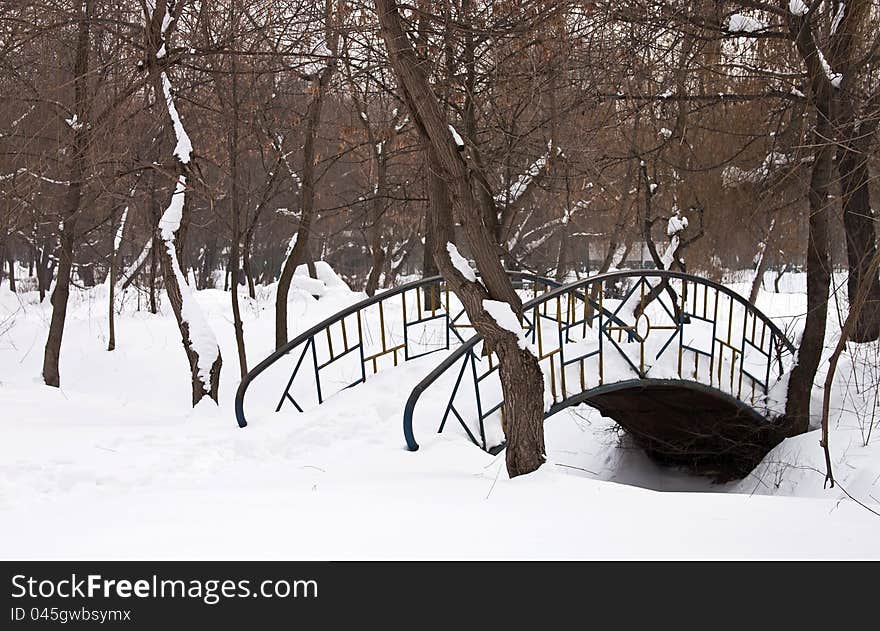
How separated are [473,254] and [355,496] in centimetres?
167

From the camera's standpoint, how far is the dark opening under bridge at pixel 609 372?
677cm

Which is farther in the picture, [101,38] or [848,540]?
[101,38]

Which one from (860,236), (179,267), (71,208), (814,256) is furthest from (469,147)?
(71,208)

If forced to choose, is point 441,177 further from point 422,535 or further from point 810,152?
point 810,152

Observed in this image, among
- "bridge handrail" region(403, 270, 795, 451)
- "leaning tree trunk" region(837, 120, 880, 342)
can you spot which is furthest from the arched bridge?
"leaning tree trunk" region(837, 120, 880, 342)

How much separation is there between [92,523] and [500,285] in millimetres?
2698

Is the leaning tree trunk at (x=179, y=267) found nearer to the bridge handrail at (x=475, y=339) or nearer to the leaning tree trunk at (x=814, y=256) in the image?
the bridge handrail at (x=475, y=339)

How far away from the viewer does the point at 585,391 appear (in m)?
7.38

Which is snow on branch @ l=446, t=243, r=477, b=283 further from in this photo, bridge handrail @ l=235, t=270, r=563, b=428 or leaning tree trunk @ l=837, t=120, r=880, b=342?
leaning tree trunk @ l=837, t=120, r=880, b=342

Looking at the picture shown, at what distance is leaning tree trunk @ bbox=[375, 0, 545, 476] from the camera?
5043 mm

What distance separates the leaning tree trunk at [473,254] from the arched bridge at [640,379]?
26.4 inches

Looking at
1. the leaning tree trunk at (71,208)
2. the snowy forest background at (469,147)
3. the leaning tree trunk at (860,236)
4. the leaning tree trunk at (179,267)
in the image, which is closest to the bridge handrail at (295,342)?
the snowy forest background at (469,147)

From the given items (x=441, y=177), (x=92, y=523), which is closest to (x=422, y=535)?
(x=92, y=523)

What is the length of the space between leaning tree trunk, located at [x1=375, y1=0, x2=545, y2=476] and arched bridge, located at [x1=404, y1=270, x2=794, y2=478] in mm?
670
